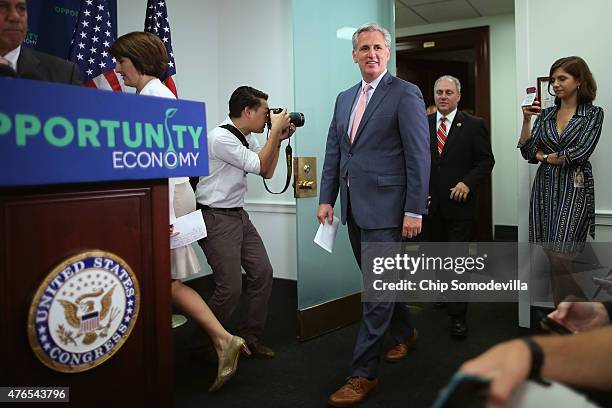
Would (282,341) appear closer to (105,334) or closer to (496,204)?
(105,334)

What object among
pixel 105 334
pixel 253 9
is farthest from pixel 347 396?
pixel 253 9

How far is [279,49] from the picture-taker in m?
3.94

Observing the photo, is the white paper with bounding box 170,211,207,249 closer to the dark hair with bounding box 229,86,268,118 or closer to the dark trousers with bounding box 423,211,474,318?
the dark hair with bounding box 229,86,268,118

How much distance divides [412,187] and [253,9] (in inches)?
103

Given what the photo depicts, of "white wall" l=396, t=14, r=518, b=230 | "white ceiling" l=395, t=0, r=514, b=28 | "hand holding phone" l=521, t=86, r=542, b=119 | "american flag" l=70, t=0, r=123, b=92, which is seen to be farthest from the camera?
"white wall" l=396, t=14, r=518, b=230

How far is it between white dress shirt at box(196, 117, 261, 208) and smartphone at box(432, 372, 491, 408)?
1944mm

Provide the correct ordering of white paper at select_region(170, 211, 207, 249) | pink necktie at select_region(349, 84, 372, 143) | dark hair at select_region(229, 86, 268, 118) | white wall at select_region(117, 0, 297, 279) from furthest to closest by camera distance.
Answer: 1. white wall at select_region(117, 0, 297, 279)
2. dark hair at select_region(229, 86, 268, 118)
3. pink necktie at select_region(349, 84, 372, 143)
4. white paper at select_region(170, 211, 207, 249)

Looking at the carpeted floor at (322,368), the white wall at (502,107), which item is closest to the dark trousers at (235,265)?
the carpeted floor at (322,368)

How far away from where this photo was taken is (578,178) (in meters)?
2.67

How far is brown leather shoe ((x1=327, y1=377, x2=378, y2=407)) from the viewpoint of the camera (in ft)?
6.66

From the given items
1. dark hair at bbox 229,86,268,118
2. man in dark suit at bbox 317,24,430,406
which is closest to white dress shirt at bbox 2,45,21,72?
dark hair at bbox 229,86,268,118

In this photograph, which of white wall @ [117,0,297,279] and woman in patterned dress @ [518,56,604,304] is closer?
woman in patterned dress @ [518,56,604,304]

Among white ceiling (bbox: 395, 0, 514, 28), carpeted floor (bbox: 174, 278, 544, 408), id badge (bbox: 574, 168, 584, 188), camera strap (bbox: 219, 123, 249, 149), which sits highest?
white ceiling (bbox: 395, 0, 514, 28)

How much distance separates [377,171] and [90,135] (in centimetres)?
136
